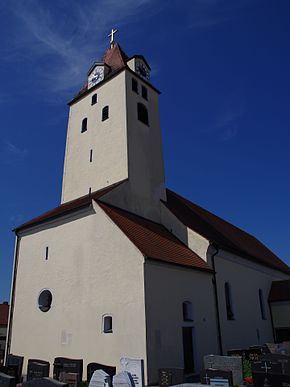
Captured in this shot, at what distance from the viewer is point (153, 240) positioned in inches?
584

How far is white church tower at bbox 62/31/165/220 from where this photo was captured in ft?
59.4

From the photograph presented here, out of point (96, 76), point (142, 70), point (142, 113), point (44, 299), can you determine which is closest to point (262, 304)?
point (44, 299)

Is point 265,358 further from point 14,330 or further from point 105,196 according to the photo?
point 14,330

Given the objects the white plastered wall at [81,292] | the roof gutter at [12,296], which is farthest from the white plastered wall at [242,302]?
the roof gutter at [12,296]

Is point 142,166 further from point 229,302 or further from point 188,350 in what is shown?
point 188,350

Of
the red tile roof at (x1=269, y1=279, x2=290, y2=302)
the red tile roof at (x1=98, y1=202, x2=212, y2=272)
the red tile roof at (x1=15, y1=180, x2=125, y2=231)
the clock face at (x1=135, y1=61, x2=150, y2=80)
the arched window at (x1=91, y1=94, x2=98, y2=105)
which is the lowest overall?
the red tile roof at (x1=269, y1=279, x2=290, y2=302)

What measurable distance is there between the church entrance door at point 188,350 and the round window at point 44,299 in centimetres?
590

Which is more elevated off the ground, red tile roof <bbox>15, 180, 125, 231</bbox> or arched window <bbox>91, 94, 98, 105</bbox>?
arched window <bbox>91, 94, 98, 105</bbox>

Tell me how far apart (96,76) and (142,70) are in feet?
9.53

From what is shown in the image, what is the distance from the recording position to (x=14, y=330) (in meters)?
15.8

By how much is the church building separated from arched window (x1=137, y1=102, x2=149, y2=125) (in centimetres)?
8

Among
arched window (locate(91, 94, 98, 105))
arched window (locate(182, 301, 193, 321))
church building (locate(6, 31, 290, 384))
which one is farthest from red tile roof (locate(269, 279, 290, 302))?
arched window (locate(91, 94, 98, 105))

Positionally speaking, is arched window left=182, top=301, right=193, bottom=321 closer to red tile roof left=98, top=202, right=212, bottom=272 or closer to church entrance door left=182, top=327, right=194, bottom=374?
church entrance door left=182, top=327, right=194, bottom=374

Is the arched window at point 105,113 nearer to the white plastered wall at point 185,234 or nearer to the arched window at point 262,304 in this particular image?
the white plastered wall at point 185,234
